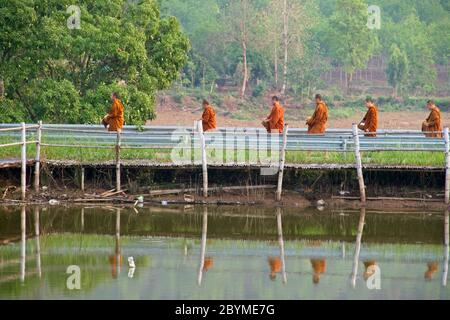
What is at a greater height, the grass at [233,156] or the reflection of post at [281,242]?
the grass at [233,156]

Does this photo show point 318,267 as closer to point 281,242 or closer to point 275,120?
point 281,242

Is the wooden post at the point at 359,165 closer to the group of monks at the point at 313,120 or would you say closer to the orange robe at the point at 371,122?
the group of monks at the point at 313,120

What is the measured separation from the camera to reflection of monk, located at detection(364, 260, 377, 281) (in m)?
19.3

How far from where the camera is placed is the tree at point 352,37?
2569 inches

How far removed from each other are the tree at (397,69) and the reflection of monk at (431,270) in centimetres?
4449

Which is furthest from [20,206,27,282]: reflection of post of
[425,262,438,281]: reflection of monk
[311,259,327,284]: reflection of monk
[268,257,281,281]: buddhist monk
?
[425,262,438,281]: reflection of monk

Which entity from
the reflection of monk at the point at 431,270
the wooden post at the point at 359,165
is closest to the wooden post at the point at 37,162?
the wooden post at the point at 359,165

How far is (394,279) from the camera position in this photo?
18.9 metres

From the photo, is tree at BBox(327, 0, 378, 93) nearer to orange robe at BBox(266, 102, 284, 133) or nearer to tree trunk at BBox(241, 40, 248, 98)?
tree trunk at BBox(241, 40, 248, 98)

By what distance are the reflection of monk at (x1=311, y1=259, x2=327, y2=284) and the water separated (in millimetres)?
16

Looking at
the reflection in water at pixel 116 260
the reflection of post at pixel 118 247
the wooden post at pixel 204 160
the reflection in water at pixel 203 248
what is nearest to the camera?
the reflection in water at pixel 203 248

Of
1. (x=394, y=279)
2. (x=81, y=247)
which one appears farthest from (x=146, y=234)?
(x=394, y=279)

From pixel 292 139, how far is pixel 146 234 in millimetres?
5338
